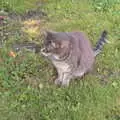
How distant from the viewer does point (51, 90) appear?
4629mm

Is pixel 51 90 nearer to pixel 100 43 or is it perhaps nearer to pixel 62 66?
pixel 62 66

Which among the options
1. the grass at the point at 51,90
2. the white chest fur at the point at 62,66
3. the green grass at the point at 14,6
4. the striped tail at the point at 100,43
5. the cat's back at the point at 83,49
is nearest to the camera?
the grass at the point at 51,90

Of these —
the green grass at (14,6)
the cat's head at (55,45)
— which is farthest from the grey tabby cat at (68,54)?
the green grass at (14,6)

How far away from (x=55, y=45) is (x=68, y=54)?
0.90 feet

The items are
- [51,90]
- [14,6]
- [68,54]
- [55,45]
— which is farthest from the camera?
[14,6]

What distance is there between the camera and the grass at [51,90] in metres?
4.35

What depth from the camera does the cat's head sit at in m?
4.25

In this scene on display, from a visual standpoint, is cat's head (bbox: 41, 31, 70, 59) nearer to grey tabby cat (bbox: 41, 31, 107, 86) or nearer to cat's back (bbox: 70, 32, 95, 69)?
grey tabby cat (bbox: 41, 31, 107, 86)

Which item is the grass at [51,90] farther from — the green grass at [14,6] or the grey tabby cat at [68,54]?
the green grass at [14,6]

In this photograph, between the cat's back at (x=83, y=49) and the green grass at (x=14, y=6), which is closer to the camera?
the cat's back at (x=83, y=49)

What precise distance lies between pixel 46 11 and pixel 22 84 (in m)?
1.80

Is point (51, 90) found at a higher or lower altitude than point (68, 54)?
lower

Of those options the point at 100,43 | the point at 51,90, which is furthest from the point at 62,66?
the point at 100,43

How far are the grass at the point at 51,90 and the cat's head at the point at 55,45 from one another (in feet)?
1.57
